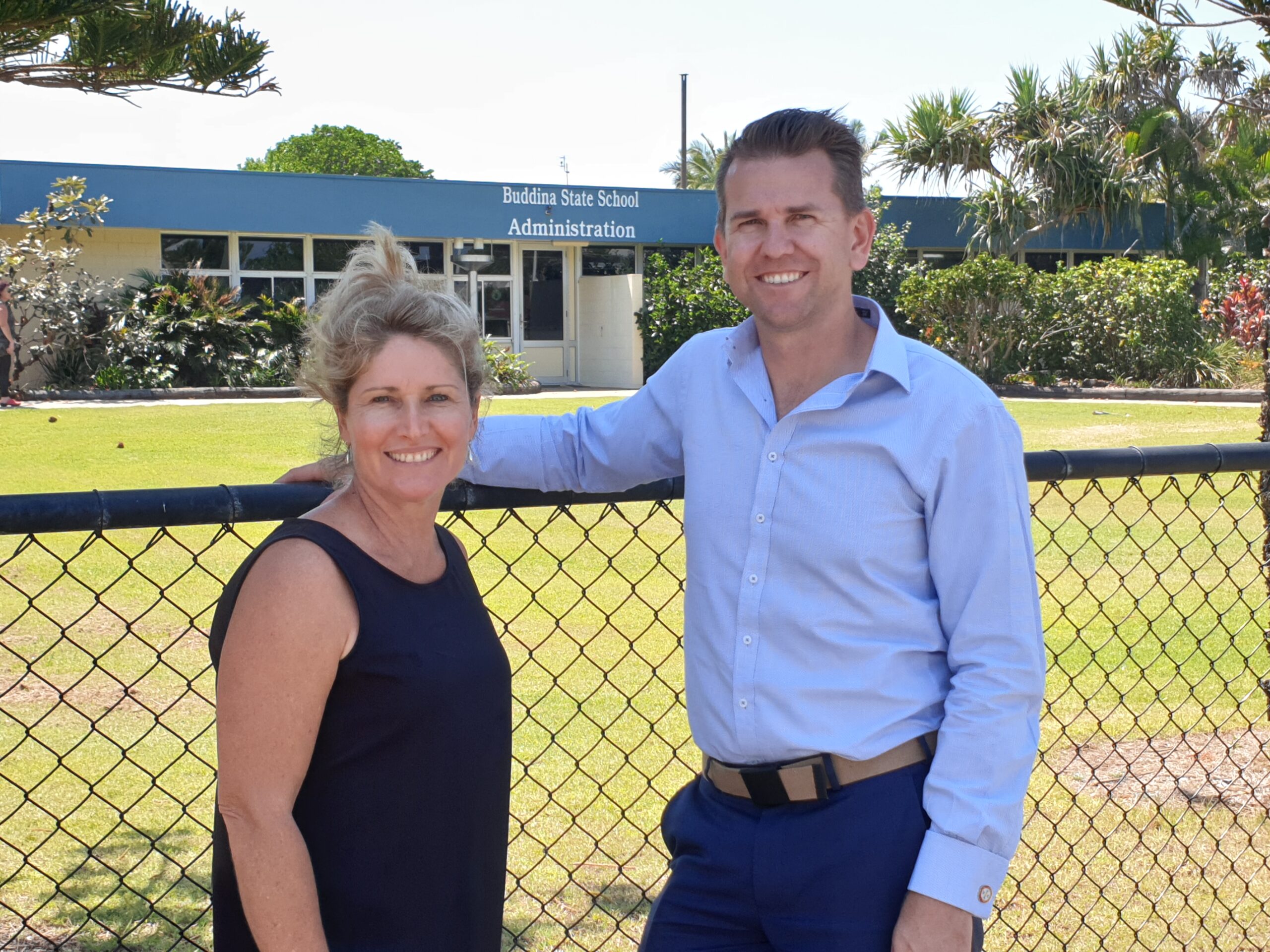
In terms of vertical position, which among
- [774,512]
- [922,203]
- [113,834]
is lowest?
[113,834]

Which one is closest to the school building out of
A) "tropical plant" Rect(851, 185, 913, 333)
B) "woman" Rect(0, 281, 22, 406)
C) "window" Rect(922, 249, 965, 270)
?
"window" Rect(922, 249, 965, 270)

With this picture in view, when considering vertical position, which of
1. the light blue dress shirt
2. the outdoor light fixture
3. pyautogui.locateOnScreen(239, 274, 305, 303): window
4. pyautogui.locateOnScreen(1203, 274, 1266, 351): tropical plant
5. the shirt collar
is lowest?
the light blue dress shirt

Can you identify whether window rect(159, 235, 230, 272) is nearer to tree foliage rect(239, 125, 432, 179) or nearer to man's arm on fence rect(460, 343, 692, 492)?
man's arm on fence rect(460, 343, 692, 492)

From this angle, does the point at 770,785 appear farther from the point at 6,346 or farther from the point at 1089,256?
the point at 1089,256

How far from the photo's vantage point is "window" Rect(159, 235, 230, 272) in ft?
79.3

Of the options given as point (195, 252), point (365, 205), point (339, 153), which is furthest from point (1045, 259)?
point (339, 153)

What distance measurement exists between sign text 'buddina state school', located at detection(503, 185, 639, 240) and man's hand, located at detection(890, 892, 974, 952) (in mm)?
24773

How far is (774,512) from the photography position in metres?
2.04

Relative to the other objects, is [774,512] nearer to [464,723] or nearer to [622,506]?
[464,723]

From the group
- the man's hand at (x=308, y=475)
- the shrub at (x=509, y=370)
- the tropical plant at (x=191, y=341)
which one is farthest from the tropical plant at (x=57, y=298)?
the man's hand at (x=308, y=475)

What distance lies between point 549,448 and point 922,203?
96.0 feet

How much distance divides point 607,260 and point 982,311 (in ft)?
27.2

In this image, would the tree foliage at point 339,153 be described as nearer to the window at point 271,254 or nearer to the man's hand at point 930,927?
the window at point 271,254

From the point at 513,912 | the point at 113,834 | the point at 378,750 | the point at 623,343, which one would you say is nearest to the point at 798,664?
the point at 378,750
